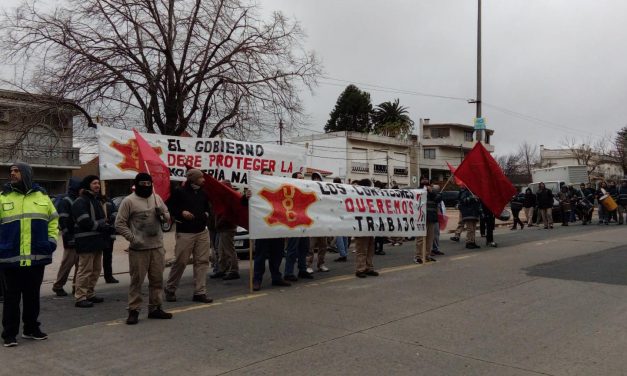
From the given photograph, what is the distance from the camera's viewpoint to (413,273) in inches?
389

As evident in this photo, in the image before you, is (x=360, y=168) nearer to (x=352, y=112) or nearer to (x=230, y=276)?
(x=352, y=112)

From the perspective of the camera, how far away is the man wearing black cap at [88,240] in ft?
24.6

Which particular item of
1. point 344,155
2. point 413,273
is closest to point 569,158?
point 344,155

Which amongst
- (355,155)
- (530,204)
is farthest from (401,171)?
(530,204)

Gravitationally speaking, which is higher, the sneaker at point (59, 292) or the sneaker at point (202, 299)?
the sneaker at point (202, 299)

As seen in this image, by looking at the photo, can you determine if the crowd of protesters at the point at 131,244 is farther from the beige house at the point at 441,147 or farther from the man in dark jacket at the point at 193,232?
the beige house at the point at 441,147

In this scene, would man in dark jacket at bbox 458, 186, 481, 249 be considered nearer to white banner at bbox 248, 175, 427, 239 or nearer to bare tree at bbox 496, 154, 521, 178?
white banner at bbox 248, 175, 427, 239

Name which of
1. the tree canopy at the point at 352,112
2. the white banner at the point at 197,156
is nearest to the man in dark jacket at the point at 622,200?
the white banner at the point at 197,156

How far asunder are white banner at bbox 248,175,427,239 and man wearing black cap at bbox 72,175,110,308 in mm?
2215

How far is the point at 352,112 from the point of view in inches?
2680

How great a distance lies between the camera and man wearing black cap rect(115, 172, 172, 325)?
20.9ft

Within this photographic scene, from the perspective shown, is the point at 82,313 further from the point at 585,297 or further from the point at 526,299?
the point at 585,297

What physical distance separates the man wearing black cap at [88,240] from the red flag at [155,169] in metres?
0.81

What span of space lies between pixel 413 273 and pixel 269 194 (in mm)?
3223
